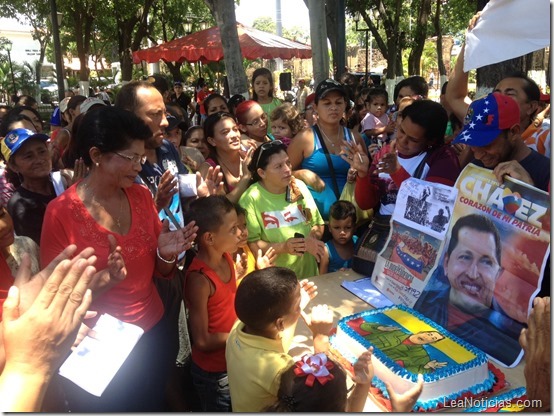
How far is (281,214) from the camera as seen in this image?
9.80 ft

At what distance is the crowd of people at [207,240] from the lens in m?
1.41

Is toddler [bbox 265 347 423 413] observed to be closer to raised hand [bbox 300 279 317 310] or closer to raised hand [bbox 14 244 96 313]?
raised hand [bbox 300 279 317 310]

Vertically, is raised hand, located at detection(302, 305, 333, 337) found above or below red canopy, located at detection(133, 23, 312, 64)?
below

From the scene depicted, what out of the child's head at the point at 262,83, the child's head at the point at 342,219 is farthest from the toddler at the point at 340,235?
the child's head at the point at 262,83

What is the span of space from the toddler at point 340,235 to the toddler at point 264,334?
123 cm

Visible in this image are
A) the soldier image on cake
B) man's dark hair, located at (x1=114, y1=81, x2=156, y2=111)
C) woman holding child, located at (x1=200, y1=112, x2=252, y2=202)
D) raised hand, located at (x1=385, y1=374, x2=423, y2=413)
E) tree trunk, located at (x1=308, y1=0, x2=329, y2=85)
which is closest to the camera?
raised hand, located at (x1=385, y1=374, x2=423, y2=413)

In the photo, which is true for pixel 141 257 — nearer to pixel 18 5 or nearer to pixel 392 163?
pixel 392 163

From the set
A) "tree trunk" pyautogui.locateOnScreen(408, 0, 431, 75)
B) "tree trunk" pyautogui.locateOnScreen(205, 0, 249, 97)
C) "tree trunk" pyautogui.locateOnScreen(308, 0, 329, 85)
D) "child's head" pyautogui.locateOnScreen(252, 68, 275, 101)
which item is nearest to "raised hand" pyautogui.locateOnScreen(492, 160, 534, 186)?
"child's head" pyautogui.locateOnScreen(252, 68, 275, 101)

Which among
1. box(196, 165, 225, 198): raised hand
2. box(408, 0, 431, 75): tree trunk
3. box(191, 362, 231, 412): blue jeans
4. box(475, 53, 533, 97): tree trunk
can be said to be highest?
box(408, 0, 431, 75): tree trunk

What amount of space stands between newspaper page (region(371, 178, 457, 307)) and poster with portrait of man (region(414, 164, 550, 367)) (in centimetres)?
5

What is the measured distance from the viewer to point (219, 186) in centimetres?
308

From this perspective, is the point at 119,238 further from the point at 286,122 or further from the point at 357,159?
the point at 286,122

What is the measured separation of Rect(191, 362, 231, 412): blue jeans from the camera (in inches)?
92.3

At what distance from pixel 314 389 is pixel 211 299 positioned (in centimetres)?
95
